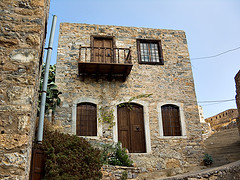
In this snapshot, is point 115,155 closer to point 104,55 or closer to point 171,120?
point 171,120

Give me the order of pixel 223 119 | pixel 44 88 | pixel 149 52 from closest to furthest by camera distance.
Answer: pixel 44 88
pixel 149 52
pixel 223 119

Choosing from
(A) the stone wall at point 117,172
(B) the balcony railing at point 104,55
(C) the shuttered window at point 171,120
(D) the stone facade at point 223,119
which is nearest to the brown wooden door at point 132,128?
(C) the shuttered window at point 171,120

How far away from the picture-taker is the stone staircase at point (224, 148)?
9.24m

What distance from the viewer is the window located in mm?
10766

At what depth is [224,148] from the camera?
1039cm

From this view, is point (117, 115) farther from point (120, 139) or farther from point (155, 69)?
point (155, 69)

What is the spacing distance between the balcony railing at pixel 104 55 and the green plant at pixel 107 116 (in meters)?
1.97

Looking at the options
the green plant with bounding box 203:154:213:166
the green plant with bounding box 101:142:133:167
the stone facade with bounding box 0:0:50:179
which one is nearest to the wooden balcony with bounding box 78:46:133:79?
the green plant with bounding box 101:142:133:167

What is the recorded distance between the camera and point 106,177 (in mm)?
6730

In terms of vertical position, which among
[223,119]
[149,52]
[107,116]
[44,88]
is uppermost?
[149,52]

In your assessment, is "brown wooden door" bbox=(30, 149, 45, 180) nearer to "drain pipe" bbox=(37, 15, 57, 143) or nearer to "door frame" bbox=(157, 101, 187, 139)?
"drain pipe" bbox=(37, 15, 57, 143)

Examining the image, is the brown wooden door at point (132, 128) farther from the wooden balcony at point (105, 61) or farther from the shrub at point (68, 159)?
the shrub at point (68, 159)

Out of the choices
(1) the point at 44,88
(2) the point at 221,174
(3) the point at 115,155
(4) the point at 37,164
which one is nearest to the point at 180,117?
(3) the point at 115,155

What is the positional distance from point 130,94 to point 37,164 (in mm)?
6117
